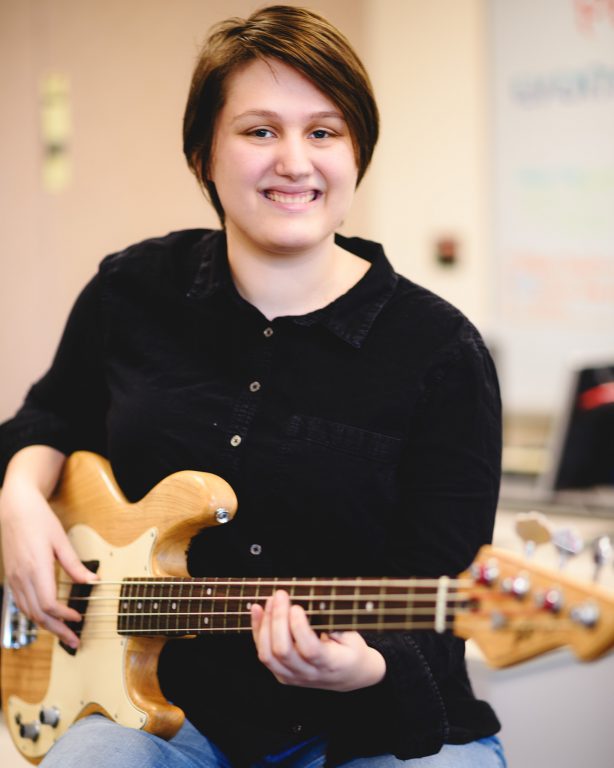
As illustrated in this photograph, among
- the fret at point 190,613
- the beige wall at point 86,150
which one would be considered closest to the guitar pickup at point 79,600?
the fret at point 190,613

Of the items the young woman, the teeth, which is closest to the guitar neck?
the young woman

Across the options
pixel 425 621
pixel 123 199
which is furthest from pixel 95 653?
pixel 123 199

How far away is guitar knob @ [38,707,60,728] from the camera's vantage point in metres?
1.37

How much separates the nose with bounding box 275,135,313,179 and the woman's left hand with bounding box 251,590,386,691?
20.2 inches

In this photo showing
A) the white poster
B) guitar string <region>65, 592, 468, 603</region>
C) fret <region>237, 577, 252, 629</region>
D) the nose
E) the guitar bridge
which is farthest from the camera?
the white poster

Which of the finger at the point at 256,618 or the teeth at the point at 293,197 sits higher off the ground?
the teeth at the point at 293,197

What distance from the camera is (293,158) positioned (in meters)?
1.23

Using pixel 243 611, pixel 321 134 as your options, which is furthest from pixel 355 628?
pixel 321 134

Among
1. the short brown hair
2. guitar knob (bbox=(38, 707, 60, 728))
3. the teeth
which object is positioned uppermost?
the short brown hair

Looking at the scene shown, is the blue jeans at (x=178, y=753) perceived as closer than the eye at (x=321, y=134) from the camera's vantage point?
Yes

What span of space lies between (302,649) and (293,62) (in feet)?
2.31

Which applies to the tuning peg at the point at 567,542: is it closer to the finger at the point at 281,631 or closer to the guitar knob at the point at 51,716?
the finger at the point at 281,631

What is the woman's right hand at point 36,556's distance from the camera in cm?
135

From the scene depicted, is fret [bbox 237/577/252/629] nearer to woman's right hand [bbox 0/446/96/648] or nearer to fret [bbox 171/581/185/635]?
fret [bbox 171/581/185/635]
